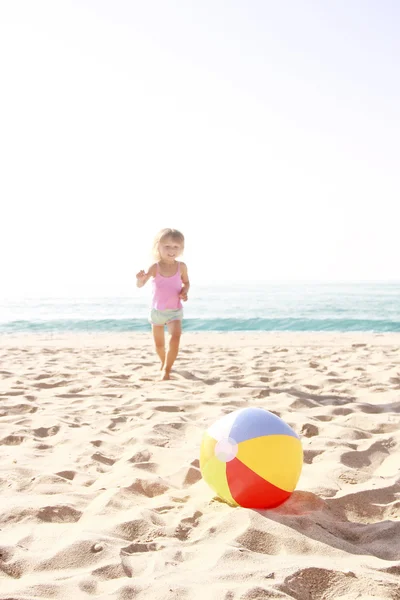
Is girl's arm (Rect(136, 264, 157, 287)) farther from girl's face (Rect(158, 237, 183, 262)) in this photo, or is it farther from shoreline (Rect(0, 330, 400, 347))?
shoreline (Rect(0, 330, 400, 347))

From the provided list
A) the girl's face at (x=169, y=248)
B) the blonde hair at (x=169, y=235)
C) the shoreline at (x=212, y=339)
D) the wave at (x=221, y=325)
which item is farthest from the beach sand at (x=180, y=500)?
the wave at (x=221, y=325)

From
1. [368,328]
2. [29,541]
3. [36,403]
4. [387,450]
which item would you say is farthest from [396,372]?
[368,328]

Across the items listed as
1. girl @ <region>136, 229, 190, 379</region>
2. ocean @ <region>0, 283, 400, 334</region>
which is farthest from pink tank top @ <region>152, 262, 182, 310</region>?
ocean @ <region>0, 283, 400, 334</region>

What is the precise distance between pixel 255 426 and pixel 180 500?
55 cm

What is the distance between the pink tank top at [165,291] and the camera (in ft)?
21.4

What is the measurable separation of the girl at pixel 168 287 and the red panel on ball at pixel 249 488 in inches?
149

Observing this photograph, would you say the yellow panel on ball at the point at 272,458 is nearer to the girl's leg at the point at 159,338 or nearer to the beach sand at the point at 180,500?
the beach sand at the point at 180,500

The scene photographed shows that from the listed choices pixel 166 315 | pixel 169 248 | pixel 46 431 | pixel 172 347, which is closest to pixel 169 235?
pixel 169 248

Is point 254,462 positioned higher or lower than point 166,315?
lower

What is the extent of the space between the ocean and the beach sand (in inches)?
431

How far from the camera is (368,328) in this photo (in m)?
15.7

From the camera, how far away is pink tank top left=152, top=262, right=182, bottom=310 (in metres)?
6.53

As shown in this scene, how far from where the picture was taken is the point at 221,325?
17.4m

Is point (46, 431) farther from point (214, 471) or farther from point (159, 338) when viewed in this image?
point (159, 338)
